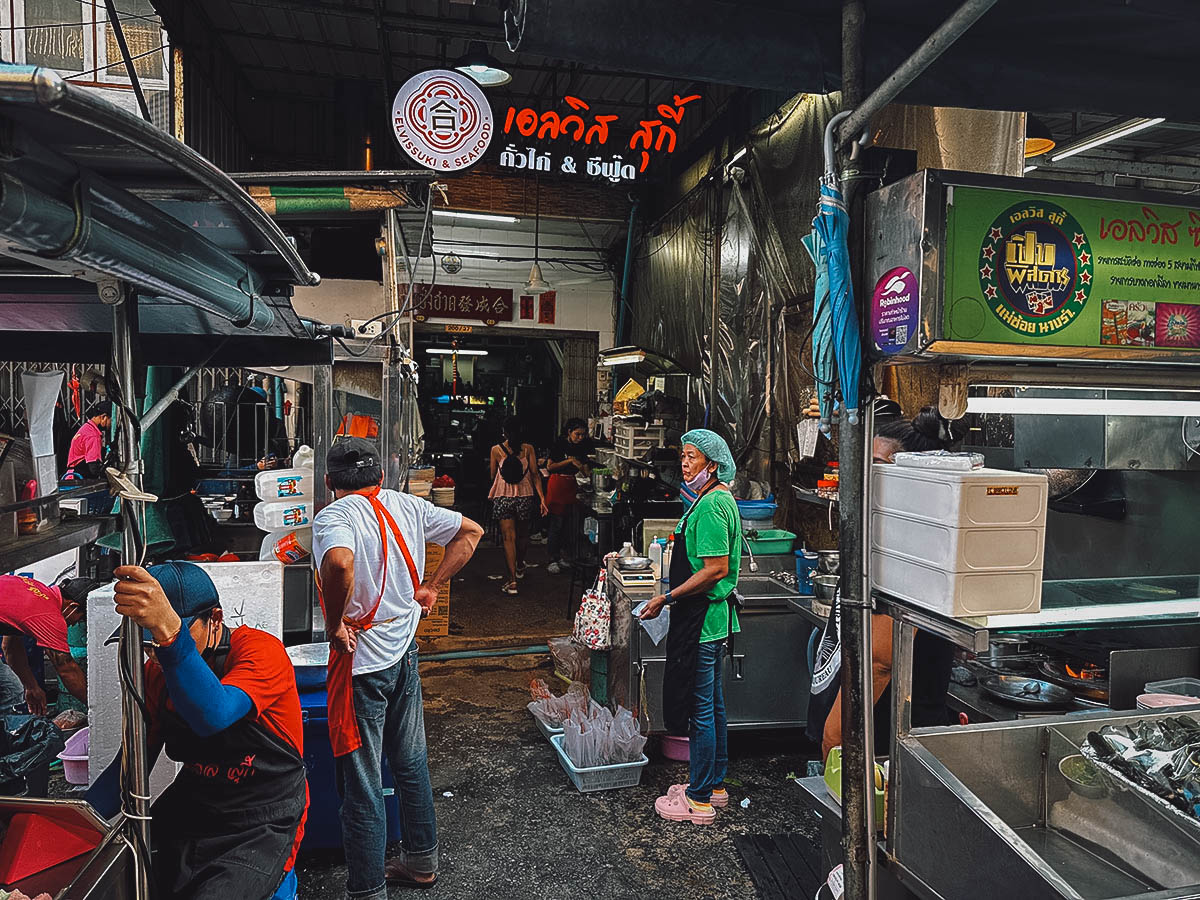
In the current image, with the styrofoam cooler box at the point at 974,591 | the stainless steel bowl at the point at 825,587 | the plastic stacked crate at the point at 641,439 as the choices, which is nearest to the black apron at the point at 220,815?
the styrofoam cooler box at the point at 974,591

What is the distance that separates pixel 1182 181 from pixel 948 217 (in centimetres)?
1042

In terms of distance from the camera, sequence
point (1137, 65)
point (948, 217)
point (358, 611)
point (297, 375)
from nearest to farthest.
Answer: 1. point (948, 217)
2. point (1137, 65)
3. point (358, 611)
4. point (297, 375)

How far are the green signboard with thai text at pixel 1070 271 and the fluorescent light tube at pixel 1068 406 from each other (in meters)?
0.18

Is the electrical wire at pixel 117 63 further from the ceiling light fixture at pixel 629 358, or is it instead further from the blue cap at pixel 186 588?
the blue cap at pixel 186 588

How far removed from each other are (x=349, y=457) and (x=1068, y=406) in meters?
2.87

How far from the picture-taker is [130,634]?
74.7 inches

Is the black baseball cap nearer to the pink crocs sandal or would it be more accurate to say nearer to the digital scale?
the digital scale

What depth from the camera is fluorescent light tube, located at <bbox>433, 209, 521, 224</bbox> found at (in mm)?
10500

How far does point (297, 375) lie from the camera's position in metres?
6.27

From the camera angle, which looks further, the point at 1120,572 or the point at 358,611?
the point at 358,611

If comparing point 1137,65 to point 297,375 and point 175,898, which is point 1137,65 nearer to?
point 175,898

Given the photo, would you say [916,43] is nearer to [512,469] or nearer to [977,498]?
[977,498]

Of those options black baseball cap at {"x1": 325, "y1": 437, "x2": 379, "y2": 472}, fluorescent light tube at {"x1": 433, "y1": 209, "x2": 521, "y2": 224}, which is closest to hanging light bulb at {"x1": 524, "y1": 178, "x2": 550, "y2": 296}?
fluorescent light tube at {"x1": 433, "y1": 209, "x2": 521, "y2": 224}

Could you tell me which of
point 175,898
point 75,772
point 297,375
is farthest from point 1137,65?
point 297,375
